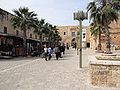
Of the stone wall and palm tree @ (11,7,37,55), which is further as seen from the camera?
palm tree @ (11,7,37,55)

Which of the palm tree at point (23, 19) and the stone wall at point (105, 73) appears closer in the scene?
the stone wall at point (105, 73)

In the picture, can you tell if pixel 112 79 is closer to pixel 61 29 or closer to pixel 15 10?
pixel 15 10

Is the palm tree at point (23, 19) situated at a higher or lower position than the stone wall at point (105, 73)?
higher

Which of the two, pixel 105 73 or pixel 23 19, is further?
pixel 23 19

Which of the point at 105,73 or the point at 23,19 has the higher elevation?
the point at 23,19

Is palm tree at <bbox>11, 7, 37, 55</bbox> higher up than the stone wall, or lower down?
higher up

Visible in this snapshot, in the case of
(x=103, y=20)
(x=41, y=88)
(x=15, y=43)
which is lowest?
(x=41, y=88)

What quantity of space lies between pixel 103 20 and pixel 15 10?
12.5m

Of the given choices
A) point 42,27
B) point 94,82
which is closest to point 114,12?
point 94,82

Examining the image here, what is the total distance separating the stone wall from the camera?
9.81m

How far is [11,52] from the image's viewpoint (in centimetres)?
3241

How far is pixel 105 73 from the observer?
991 cm

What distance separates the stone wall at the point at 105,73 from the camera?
9.81 metres

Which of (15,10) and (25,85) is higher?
(15,10)
